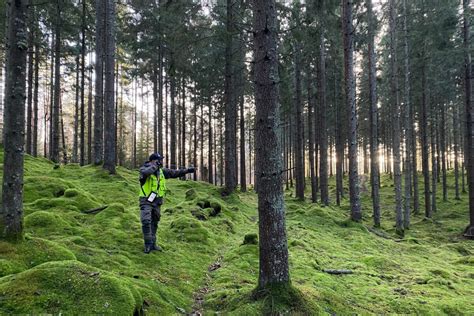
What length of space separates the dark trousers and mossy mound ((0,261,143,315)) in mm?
2448

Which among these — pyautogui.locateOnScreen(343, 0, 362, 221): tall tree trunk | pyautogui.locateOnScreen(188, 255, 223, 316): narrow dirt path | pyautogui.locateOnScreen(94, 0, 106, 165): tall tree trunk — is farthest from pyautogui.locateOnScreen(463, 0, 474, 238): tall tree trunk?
pyautogui.locateOnScreen(94, 0, 106, 165): tall tree trunk

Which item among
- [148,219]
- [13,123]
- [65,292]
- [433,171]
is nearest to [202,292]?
[148,219]

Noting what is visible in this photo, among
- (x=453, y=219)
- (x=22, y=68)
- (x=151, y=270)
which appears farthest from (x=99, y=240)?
(x=453, y=219)

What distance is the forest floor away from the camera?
3938 millimetres

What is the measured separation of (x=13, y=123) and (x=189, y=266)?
431 cm

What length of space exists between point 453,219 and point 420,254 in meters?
14.4

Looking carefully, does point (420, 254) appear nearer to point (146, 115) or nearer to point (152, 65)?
point (152, 65)

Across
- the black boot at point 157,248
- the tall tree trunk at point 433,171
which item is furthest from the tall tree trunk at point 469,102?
the black boot at point 157,248

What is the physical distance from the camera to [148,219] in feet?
22.2

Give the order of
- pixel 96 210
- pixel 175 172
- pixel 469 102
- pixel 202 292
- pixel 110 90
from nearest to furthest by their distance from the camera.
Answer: pixel 202 292
pixel 175 172
pixel 96 210
pixel 110 90
pixel 469 102

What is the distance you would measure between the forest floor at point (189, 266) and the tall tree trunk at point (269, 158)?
54cm

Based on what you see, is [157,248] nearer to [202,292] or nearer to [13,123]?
[202,292]

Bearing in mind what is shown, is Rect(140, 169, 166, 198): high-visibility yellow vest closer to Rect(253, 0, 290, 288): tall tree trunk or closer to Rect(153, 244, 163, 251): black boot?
Rect(153, 244, 163, 251): black boot

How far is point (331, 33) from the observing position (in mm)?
14109
